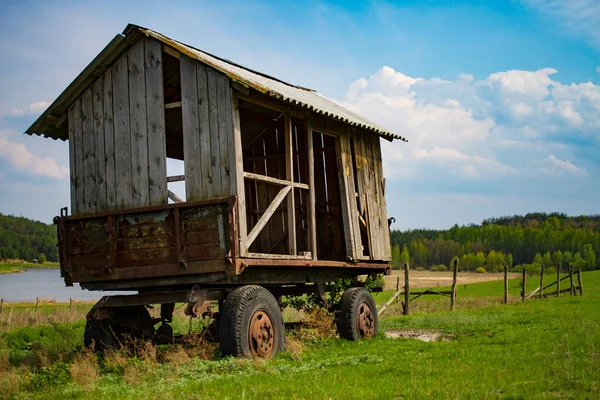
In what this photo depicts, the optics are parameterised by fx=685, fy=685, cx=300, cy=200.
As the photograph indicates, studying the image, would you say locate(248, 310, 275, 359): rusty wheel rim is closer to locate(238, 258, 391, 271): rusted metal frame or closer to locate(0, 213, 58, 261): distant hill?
locate(238, 258, 391, 271): rusted metal frame

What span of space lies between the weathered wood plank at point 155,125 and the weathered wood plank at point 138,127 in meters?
0.09

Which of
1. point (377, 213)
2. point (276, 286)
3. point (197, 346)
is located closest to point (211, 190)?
point (197, 346)

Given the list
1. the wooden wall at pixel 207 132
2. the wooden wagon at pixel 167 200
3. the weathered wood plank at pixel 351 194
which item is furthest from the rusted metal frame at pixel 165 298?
the weathered wood plank at pixel 351 194

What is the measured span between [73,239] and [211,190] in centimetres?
288

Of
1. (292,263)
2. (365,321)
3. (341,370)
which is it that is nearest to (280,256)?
(292,263)

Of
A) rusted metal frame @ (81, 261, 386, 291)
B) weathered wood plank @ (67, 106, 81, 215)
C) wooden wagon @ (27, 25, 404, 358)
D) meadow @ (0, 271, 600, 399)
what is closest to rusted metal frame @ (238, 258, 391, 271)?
wooden wagon @ (27, 25, 404, 358)

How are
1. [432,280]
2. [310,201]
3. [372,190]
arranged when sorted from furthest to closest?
1. [432,280]
2. [372,190]
3. [310,201]

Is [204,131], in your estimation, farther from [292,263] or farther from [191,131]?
[292,263]

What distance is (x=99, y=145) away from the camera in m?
12.5

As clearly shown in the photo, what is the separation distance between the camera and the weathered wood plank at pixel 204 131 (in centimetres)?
1140

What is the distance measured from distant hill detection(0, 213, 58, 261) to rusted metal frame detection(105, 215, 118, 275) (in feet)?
481

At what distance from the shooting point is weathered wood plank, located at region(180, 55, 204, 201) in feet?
37.8

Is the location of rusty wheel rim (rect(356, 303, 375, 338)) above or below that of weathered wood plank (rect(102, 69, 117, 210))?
below

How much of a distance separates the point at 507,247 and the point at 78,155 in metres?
155
